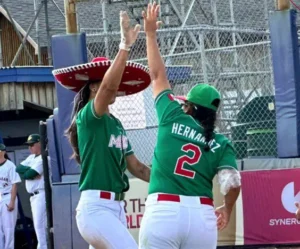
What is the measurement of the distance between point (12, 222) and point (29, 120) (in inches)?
145

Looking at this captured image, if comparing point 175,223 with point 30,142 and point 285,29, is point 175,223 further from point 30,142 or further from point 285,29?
point 30,142

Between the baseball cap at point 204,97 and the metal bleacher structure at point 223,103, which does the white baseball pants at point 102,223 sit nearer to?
the baseball cap at point 204,97

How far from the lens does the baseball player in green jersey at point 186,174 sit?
567 cm

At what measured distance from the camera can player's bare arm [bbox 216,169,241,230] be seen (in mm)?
5945

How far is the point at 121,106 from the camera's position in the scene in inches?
465

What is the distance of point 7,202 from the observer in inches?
553

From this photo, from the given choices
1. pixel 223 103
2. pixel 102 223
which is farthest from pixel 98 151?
pixel 223 103

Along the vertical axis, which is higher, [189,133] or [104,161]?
[189,133]

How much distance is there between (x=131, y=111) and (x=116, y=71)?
584 centimetres

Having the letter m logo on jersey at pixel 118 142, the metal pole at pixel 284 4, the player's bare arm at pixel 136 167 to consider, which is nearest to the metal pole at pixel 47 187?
the metal pole at pixel 284 4

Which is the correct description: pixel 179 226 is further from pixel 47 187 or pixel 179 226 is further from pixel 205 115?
pixel 47 187

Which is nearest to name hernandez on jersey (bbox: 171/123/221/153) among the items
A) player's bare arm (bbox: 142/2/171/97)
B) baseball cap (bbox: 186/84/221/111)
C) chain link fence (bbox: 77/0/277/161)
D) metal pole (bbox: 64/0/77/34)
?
baseball cap (bbox: 186/84/221/111)

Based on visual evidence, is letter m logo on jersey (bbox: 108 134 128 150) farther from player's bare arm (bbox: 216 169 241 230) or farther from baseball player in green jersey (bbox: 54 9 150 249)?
player's bare arm (bbox: 216 169 241 230)

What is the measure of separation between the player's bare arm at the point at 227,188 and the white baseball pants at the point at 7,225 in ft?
26.9
